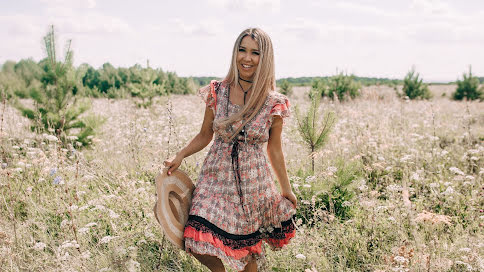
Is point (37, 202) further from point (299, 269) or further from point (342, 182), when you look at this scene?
point (342, 182)

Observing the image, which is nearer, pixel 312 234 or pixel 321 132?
pixel 312 234

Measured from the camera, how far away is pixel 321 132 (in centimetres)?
435

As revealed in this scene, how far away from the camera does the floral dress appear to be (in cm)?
235

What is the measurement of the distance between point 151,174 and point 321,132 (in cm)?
239

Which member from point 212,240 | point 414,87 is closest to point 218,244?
point 212,240

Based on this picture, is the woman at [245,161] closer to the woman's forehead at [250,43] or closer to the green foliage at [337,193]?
the woman's forehead at [250,43]

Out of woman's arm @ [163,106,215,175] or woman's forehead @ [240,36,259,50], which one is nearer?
woman's forehead @ [240,36,259,50]

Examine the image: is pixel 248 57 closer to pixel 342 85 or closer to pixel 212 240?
pixel 212 240

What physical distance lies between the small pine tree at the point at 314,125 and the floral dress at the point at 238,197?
1632mm

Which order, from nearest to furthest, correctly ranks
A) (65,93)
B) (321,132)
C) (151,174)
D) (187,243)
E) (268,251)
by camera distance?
(187,243) < (268,251) < (321,132) < (151,174) < (65,93)

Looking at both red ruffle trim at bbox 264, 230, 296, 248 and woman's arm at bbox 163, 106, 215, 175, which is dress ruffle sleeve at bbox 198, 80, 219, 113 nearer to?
woman's arm at bbox 163, 106, 215, 175

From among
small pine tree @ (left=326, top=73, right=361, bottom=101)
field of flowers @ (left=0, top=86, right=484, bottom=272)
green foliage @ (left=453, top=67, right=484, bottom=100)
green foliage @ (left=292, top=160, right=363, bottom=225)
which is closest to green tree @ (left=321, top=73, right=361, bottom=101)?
small pine tree @ (left=326, top=73, right=361, bottom=101)

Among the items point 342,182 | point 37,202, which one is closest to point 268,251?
point 342,182

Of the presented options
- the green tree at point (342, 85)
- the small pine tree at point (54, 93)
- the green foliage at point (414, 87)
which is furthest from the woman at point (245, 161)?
the green foliage at point (414, 87)
